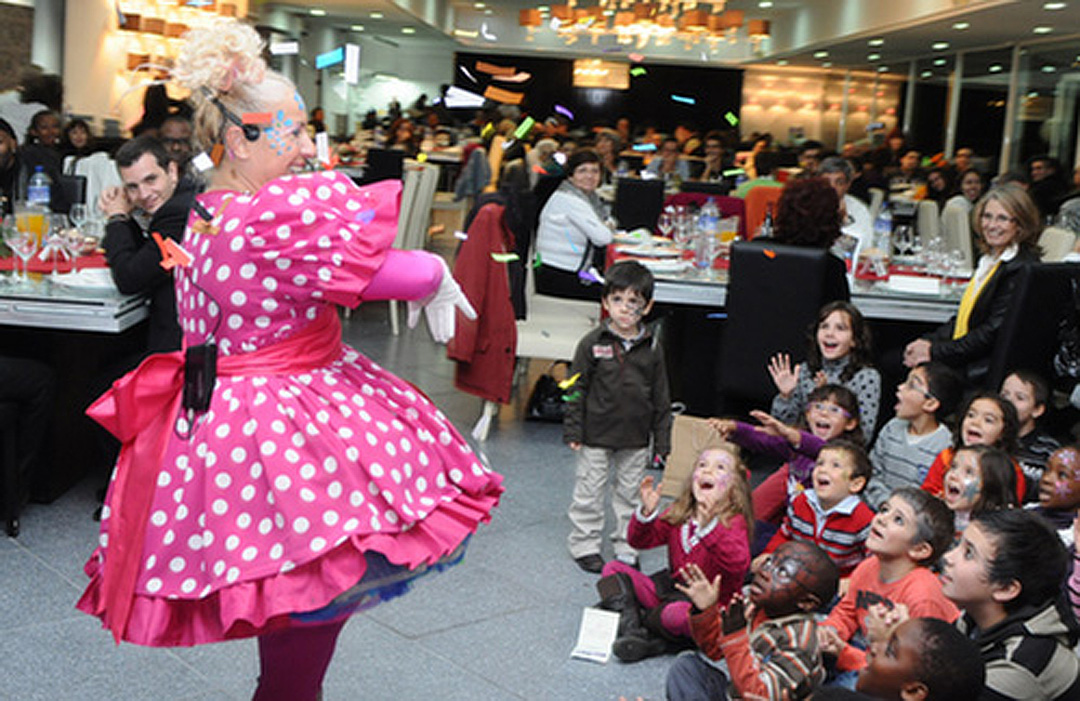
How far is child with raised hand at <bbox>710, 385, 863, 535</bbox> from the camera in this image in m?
4.13

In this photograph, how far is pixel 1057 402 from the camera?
498 cm

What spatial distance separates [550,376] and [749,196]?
258 centimetres

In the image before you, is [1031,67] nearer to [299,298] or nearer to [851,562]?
[851,562]

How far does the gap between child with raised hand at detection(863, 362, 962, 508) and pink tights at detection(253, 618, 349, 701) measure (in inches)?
94.4

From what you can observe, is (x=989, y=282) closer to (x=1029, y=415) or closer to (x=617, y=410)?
(x=1029, y=415)

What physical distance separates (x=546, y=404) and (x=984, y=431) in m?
2.81

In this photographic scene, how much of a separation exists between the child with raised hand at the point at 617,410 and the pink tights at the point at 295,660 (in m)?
2.00

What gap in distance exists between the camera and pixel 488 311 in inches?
227

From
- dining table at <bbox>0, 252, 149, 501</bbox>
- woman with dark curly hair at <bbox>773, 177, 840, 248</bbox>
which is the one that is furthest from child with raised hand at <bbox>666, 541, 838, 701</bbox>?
dining table at <bbox>0, 252, 149, 501</bbox>

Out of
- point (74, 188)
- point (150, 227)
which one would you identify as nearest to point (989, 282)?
point (150, 227)

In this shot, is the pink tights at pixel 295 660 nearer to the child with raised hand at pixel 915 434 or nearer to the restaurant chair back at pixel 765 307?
the child with raised hand at pixel 915 434

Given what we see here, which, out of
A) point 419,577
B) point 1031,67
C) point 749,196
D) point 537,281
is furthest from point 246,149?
point 1031,67

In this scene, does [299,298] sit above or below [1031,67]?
below

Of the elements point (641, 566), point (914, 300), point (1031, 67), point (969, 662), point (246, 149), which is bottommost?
point (641, 566)
